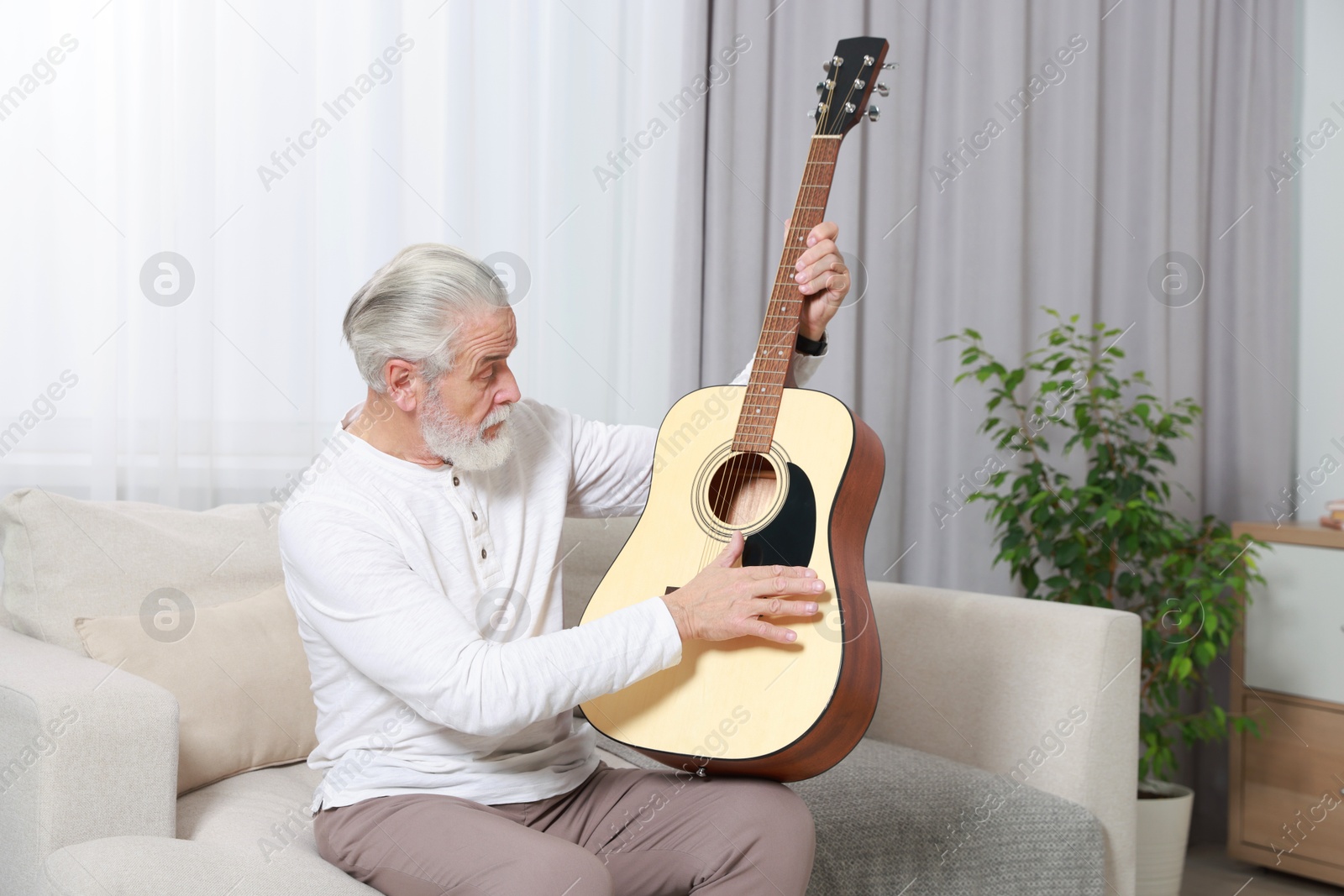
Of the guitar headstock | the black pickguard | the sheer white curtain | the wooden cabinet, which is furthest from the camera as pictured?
the wooden cabinet

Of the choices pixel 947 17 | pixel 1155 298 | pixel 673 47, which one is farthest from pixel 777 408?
pixel 1155 298

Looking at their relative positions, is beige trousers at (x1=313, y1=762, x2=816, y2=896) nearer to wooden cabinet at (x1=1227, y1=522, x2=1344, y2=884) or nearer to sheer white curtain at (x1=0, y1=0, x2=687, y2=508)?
sheer white curtain at (x1=0, y1=0, x2=687, y2=508)

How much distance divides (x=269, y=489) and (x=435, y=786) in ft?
3.39

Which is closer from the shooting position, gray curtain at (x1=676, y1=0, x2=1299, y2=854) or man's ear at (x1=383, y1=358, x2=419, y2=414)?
man's ear at (x1=383, y1=358, x2=419, y2=414)

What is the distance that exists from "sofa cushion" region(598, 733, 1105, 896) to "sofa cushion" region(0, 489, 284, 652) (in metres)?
0.69

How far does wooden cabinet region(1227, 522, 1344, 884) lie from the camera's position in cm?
244

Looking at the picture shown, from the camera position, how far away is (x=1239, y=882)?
2.56m

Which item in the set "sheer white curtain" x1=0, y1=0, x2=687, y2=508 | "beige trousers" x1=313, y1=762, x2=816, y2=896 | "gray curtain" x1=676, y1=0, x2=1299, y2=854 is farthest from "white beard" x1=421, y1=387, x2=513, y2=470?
"gray curtain" x1=676, y1=0, x2=1299, y2=854

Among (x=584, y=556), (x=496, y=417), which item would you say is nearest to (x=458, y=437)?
(x=496, y=417)

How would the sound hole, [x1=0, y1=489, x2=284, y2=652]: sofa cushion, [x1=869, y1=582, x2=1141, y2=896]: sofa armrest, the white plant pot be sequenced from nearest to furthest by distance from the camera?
the sound hole
[x1=0, y1=489, x2=284, y2=652]: sofa cushion
[x1=869, y1=582, x2=1141, y2=896]: sofa armrest
the white plant pot

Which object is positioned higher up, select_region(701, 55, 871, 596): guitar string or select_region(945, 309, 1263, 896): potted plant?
select_region(701, 55, 871, 596): guitar string

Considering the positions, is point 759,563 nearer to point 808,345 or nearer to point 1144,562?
point 808,345

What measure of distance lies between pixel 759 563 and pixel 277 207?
→ 1.29m

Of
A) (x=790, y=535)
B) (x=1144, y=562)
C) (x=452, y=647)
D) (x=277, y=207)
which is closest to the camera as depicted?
(x=452, y=647)
